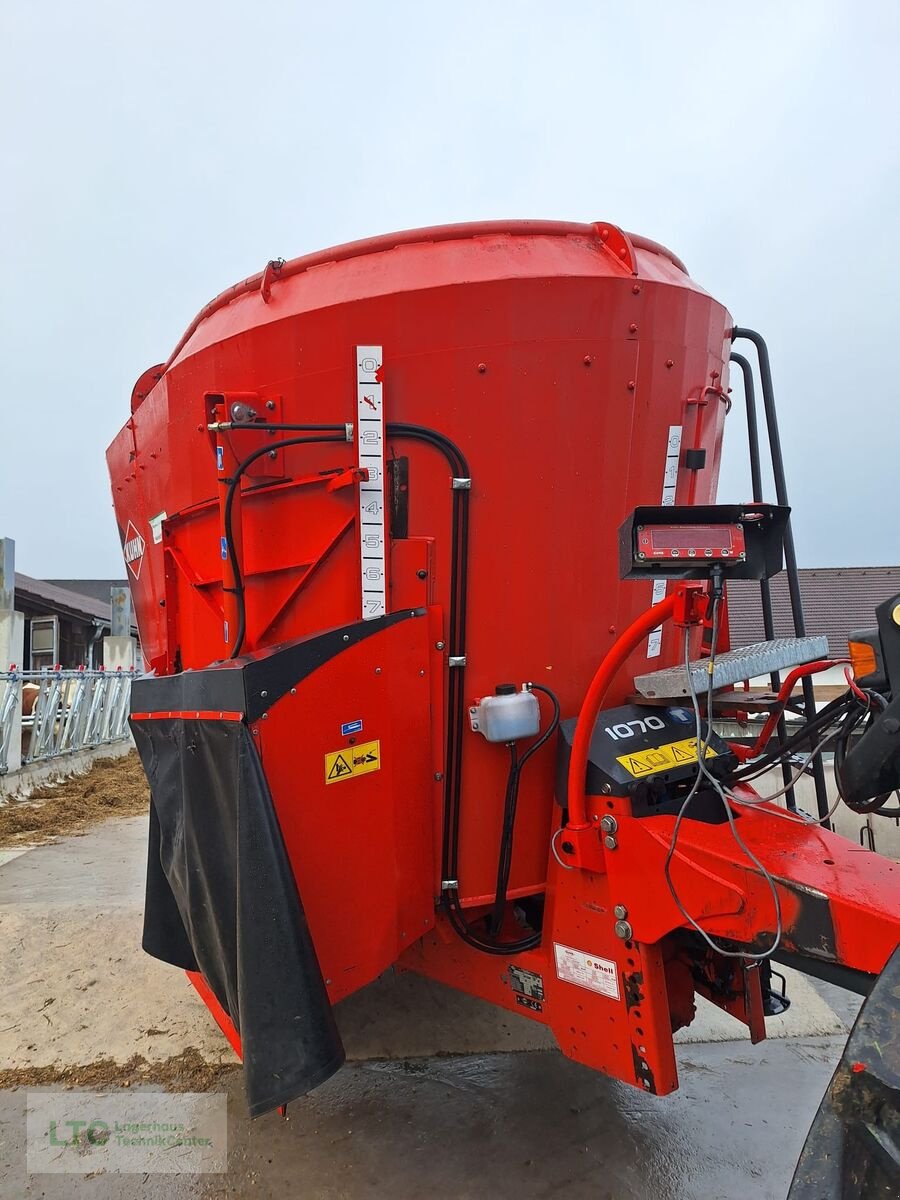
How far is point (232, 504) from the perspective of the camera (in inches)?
98.0

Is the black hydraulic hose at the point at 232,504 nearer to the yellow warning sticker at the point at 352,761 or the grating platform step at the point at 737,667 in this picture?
the yellow warning sticker at the point at 352,761

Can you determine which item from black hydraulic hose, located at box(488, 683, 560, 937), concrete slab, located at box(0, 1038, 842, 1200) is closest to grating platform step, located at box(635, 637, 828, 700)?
black hydraulic hose, located at box(488, 683, 560, 937)

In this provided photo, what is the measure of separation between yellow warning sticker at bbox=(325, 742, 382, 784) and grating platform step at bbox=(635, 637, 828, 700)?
85cm

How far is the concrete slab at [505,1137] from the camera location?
2.45 metres

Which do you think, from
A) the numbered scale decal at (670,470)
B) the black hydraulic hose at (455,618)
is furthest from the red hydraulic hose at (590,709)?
the numbered scale decal at (670,470)

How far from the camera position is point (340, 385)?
2.38m

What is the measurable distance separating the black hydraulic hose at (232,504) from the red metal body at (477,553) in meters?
0.04

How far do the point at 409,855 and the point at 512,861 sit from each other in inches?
14.0

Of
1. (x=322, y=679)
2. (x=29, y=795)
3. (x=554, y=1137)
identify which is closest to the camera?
(x=322, y=679)

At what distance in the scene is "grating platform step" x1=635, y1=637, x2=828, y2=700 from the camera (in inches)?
83.1

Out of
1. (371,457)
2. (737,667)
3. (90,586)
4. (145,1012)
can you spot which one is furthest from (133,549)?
(90,586)

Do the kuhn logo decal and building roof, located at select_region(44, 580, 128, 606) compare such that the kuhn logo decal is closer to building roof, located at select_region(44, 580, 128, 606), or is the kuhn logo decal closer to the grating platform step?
the grating platform step

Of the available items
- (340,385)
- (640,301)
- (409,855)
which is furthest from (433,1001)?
(640,301)

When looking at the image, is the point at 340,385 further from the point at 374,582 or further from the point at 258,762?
the point at 258,762
